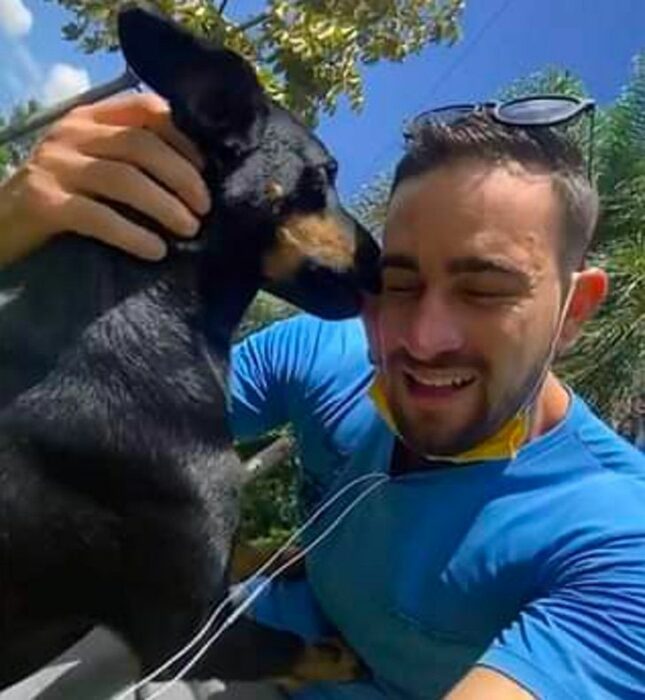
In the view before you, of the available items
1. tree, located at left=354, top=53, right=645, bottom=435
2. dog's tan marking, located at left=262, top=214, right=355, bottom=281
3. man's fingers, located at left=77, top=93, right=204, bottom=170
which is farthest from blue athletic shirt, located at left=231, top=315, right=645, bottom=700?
tree, located at left=354, top=53, right=645, bottom=435

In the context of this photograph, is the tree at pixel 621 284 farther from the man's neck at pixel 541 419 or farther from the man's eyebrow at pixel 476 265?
the man's eyebrow at pixel 476 265

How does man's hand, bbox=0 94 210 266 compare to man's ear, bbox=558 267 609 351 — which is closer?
man's hand, bbox=0 94 210 266

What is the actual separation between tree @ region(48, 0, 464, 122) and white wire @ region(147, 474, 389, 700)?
51 centimetres

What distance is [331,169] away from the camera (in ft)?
5.04

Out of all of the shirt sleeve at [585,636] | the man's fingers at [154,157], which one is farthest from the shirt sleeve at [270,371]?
the shirt sleeve at [585,636]

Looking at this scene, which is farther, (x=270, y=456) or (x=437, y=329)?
(x=270, y=456)

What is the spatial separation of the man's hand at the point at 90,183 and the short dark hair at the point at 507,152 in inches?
10.4

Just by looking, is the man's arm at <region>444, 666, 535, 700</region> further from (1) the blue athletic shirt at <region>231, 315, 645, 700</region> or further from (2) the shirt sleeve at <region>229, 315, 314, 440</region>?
(2) the shirt sleeve at <region>229, 315, 314, 440</region>

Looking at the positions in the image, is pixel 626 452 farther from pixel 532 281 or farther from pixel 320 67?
pixel 320 67

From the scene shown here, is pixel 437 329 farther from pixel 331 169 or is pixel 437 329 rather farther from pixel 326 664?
pixel 326 664

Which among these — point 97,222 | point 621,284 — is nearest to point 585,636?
point 97,222

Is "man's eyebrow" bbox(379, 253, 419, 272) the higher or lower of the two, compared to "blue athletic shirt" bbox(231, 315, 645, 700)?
higher

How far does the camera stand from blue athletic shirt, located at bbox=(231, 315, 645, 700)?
1.15 meters

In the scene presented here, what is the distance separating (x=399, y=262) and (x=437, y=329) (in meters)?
0.09
